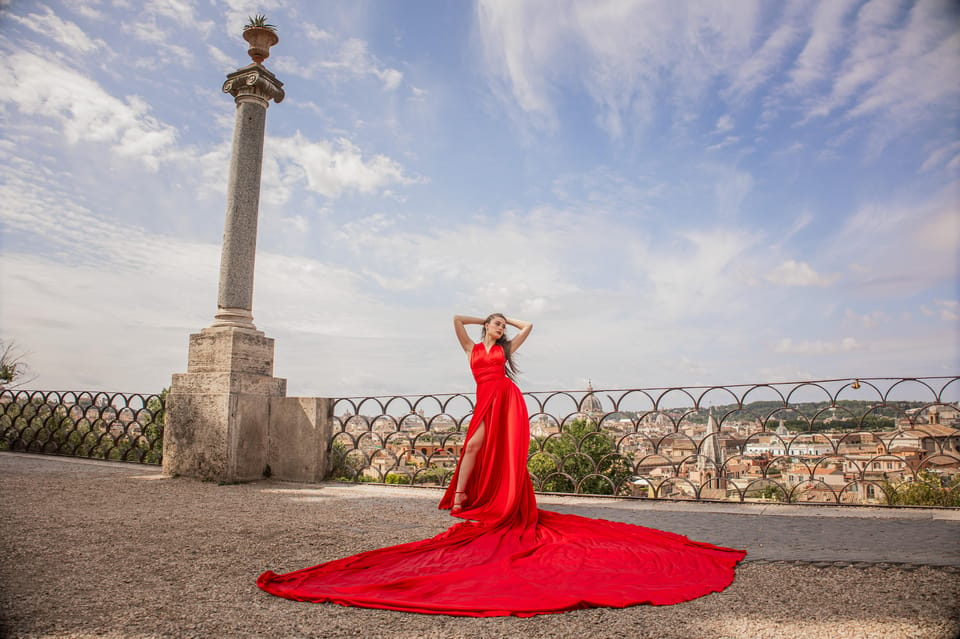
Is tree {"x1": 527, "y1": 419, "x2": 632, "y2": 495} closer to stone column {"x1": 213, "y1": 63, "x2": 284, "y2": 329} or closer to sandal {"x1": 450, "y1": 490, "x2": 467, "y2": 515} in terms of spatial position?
sandal {"x1": 450, "y1": 490, "x2": 467, "y2": 515}

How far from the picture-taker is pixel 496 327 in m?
5.07

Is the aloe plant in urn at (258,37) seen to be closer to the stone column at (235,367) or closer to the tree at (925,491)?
the stone column at (235,367)

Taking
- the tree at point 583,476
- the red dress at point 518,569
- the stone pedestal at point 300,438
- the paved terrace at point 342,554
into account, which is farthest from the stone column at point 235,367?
the red dress at point 518,569

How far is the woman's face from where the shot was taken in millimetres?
5074

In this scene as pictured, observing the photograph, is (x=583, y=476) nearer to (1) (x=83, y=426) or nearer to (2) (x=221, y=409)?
(2) (x=221, y=409)

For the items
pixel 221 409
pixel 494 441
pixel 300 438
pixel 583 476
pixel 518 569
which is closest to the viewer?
pixel 518 569

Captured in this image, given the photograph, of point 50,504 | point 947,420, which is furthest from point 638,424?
point 50,504

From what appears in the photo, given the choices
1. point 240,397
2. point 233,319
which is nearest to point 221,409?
point 240,397

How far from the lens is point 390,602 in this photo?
2.54 meters

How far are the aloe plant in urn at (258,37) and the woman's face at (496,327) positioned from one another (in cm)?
558

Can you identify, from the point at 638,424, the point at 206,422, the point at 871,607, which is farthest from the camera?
the point at 206,422

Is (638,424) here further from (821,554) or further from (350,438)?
(350,438)

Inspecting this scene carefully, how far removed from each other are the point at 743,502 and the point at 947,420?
1892 mm

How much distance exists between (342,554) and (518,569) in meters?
1.13
